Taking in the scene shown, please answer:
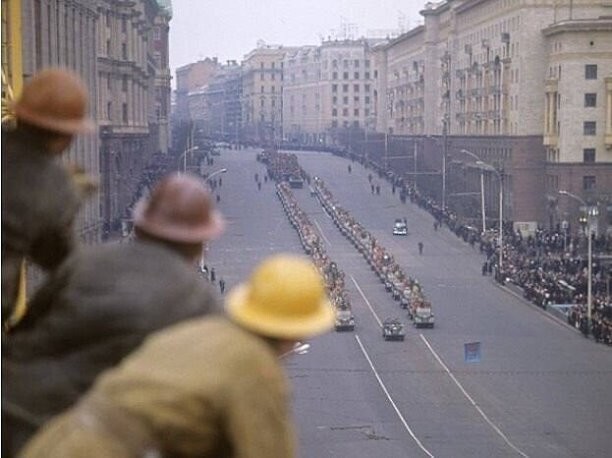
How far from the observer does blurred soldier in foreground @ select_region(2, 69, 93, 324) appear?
8.56 feet

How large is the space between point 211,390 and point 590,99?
38.4m

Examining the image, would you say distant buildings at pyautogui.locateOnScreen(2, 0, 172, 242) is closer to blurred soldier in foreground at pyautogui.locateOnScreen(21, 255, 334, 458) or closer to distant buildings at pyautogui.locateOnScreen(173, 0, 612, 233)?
blurred soldier in foreground at pyautogui.locateOnScreen(21, 255, 334, 458)

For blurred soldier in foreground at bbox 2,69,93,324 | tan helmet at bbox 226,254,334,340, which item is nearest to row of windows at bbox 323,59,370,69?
blurred soldier in foreground at bbox 2,69,93,324

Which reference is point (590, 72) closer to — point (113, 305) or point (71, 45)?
point (71, 45)

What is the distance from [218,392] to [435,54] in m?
60.1

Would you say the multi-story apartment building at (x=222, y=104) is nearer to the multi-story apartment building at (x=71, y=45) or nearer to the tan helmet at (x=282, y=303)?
the multi-story apartment building at (x=71, y=45)

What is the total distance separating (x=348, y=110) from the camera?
318 feet

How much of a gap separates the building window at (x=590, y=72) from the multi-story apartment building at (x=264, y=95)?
6756 cm

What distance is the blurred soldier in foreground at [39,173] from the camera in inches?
103

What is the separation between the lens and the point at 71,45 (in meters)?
23.4

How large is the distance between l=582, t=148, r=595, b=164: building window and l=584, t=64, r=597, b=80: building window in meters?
2.01

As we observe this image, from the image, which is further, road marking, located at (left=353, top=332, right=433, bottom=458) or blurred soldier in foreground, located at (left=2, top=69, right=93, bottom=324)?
road marking, located at (left=353, top=332, right=433, bottom=458)

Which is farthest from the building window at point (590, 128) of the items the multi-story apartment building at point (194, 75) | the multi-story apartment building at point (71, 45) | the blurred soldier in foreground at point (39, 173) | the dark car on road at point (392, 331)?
the multi-story apartment building at point (194, 75)

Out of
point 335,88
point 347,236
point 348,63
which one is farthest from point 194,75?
point 347,236
